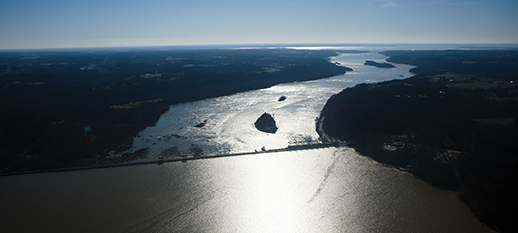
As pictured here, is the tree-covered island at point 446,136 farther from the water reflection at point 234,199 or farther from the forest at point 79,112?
the forest at point 79,112

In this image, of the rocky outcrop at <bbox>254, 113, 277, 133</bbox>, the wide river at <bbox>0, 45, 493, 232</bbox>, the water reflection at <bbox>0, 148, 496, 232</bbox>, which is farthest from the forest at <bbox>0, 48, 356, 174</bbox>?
the rocky outcrop at <bbox>254, 113, 277, 133</bbox>

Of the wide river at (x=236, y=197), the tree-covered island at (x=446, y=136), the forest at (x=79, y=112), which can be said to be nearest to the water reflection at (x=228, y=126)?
the wide river at (x=236, y=197)

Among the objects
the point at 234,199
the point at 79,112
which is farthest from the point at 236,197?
the point at 79,112

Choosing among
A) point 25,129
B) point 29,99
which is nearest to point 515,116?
point 25,129

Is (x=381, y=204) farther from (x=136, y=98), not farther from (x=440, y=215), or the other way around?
(x=136, y=98)

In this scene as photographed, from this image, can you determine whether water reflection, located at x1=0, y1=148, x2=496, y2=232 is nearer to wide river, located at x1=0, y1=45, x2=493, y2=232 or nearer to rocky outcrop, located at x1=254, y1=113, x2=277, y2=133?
wide river, located at x1=0, y1=45, x2=493, y2=232
